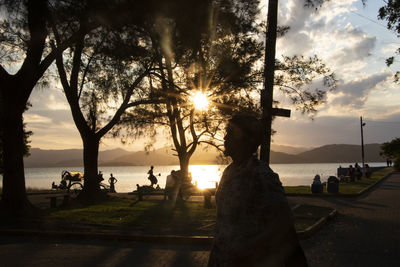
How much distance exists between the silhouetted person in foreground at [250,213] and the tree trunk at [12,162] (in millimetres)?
12041

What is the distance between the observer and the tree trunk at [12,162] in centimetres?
1296

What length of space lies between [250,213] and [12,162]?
12.4m

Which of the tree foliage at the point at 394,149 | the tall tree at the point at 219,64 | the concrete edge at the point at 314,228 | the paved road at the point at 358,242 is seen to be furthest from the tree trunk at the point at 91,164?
the tree foliage at the point at 394,149

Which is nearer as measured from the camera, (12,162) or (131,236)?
(131,236)

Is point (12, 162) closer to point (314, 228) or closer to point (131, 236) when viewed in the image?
point (131, 236)

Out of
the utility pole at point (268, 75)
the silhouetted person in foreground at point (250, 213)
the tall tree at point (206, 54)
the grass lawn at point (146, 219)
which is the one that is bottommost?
the grass lawn at point (146, 219)

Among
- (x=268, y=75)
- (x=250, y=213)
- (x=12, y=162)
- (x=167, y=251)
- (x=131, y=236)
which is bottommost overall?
(x=167, y=251)

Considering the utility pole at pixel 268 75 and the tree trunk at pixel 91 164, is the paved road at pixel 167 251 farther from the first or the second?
the tree trunk at pixel 91 164

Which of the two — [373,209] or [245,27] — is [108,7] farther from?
[373,209]

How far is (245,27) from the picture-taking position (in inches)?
669

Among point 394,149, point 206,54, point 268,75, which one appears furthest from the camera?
point 394,149

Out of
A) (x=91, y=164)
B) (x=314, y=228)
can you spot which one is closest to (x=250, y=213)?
(x=314, y=228)

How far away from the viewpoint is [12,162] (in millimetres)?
13031

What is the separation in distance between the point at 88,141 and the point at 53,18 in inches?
266
